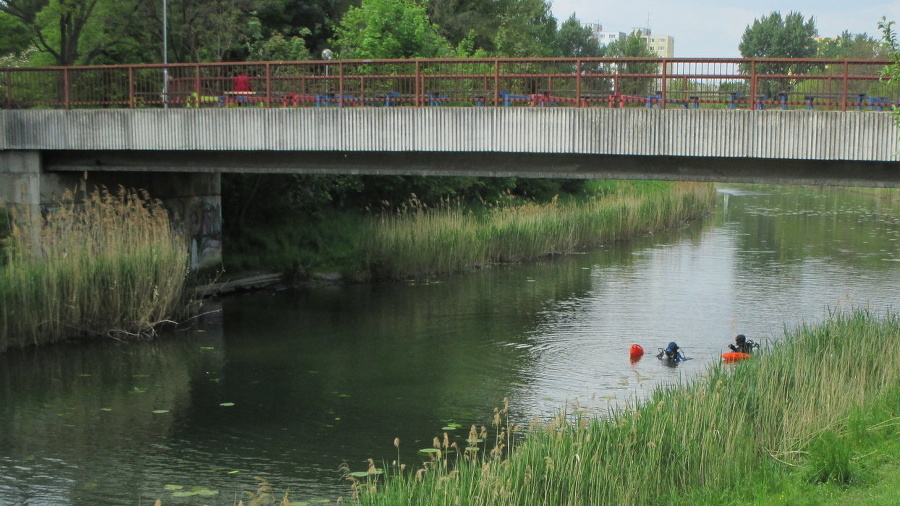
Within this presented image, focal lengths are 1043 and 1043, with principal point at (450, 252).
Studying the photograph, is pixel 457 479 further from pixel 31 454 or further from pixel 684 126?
pixel 684 126

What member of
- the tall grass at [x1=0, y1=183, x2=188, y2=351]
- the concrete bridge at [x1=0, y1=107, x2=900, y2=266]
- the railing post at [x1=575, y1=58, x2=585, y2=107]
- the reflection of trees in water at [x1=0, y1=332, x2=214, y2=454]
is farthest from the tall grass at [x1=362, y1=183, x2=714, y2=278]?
the railing post at [x1=575, y1=58, x2=585, y2=107]

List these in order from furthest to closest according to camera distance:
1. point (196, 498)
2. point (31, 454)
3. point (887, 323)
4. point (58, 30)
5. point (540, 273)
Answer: point (58, 30)
point (540, 273)
point (887, 323)
point (31, 454)
point (196, 498)

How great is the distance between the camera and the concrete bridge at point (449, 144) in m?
15.7

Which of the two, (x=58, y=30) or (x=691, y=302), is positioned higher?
(x=58, y=30)

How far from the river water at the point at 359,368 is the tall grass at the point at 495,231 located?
0.76m

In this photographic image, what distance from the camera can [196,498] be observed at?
10.8m

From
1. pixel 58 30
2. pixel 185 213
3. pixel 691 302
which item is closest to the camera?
pixel 691 302

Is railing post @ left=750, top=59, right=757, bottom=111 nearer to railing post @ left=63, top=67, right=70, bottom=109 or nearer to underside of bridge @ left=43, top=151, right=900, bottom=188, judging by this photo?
underside of bridge @ left=43, top=151, right=900, bottom=188

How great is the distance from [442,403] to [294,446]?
2610 millimetres

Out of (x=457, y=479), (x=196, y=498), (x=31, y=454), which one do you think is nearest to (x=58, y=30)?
(x=31, y=454)

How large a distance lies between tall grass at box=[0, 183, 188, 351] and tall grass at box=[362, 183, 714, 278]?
24.3 feet

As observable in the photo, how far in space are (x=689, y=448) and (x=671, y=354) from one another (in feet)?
23.2

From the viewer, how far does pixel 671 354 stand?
53.8 feet

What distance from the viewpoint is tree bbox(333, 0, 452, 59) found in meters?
32.8
